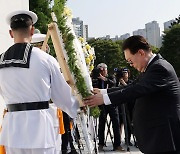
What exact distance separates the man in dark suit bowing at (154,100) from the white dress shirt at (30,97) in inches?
17.1

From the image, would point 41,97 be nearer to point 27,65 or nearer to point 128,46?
point 27,65

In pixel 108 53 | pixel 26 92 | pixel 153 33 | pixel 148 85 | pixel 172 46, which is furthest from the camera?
pixel 153 33

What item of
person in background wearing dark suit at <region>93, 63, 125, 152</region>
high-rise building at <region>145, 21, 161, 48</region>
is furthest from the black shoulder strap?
high-rise building at <region>145, 21, 161, 48</region>

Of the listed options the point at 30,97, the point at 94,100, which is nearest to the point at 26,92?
the point at 30,97

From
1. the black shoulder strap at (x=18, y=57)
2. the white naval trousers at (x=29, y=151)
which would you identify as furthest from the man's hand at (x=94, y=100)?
the black shoulder strap at (x=18, y=57)

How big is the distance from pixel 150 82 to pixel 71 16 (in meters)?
0.92

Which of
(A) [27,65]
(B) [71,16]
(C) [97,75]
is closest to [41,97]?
(A) [27,65]

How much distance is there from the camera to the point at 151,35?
116m

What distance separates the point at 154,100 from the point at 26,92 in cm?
106

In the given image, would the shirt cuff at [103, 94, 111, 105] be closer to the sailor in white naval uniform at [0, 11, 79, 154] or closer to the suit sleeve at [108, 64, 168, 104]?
the suit sleeve at [108, 64, 168, 104]

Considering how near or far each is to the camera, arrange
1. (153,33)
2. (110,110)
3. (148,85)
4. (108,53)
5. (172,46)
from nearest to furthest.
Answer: (148,85), (110,110), (172,46), (108,53), (153,33)

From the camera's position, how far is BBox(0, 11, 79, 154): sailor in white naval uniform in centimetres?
269

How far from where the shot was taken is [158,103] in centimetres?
297

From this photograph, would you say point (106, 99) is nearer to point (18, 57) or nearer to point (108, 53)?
point (18, 57)
